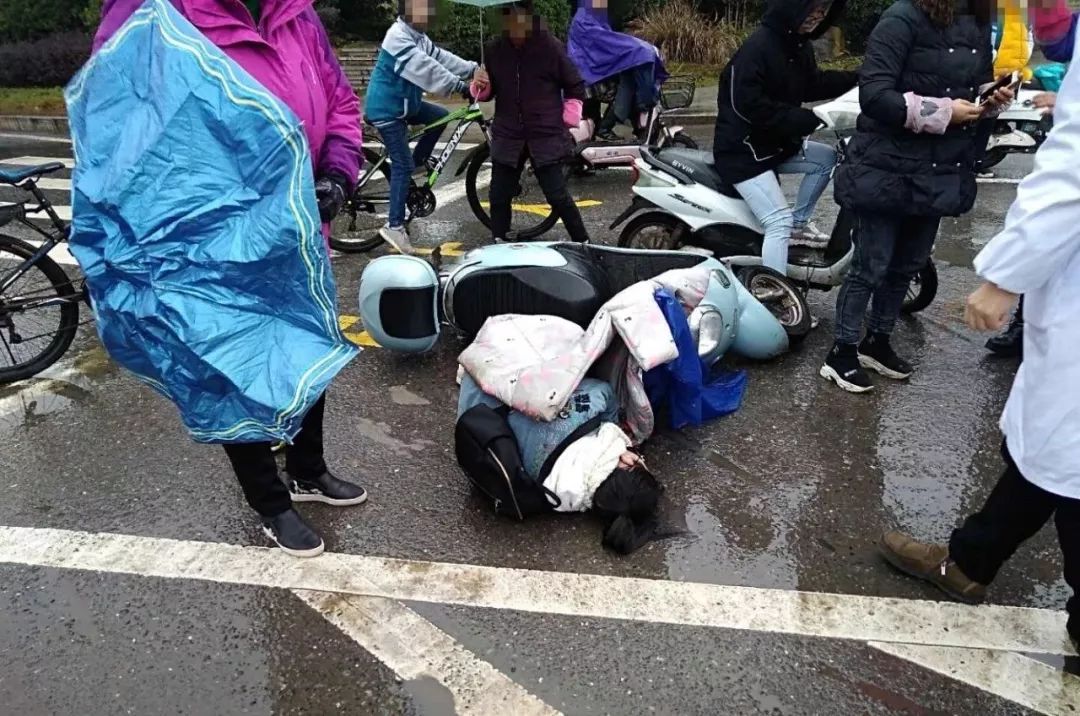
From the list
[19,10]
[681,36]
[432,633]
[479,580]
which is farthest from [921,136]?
[19,10]

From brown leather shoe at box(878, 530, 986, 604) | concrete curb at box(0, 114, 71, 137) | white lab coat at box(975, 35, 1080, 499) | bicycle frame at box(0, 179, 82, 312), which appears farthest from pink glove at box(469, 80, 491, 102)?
concrete curb at box(0, 114, 71, 137)

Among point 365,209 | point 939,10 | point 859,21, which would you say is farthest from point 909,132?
point 859,21

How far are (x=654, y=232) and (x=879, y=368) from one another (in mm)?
1628

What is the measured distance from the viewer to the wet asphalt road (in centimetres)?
239

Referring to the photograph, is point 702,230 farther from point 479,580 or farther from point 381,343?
point 479,580

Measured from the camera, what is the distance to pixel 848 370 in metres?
4.07

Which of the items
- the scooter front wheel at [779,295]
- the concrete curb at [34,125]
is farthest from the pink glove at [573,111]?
the concrete curb at [34,125]

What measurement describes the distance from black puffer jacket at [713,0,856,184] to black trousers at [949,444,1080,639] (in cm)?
244

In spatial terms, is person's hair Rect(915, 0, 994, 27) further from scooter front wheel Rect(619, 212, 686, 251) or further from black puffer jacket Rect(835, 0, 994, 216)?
scooter front wheel Rect(619, 212, 686, 251)

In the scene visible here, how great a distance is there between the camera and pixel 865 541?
3010mm

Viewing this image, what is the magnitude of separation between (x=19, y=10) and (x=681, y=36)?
13347mm

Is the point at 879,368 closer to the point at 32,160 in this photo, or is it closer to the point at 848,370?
the point at 848,370

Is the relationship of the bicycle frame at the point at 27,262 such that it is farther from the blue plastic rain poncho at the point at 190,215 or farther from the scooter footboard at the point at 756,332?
the scooter footboard at the point at 756,332

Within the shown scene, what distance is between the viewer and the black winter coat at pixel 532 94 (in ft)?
17.0
